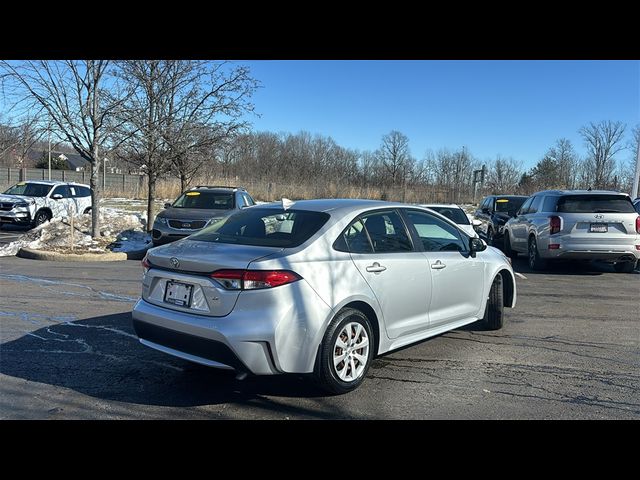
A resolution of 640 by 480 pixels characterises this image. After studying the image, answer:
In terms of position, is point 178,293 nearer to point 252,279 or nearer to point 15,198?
point 252,279

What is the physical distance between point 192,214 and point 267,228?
8.49 meters

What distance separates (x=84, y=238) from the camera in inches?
560

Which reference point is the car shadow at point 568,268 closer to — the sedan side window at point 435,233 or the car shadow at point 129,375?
the sedan side window at point 435,233

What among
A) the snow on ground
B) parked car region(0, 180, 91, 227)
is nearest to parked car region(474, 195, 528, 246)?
the snow on ground

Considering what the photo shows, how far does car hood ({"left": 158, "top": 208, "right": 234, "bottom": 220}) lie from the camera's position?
12.6m

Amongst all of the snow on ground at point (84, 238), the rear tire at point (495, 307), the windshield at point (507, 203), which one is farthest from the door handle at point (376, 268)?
the windshield at point (507, 203)

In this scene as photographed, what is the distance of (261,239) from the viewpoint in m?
4.46

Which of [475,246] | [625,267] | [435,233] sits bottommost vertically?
[625,267]

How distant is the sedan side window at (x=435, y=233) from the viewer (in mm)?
5410

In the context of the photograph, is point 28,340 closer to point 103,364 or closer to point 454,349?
point 103,364

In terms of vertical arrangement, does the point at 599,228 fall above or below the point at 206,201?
below

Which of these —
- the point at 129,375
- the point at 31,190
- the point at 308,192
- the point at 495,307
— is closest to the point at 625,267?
the point at 495,307

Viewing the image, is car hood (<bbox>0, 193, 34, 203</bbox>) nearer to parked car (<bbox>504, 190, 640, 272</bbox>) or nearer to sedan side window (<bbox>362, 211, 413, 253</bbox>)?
parked car (<bbox>504, 190, 640, 272</bbox>)
